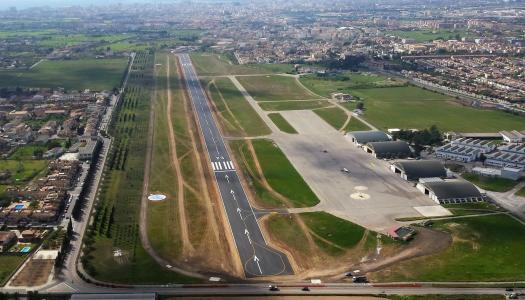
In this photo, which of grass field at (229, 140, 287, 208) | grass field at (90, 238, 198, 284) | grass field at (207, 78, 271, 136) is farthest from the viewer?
grass field at (207, 78, 271, 136)

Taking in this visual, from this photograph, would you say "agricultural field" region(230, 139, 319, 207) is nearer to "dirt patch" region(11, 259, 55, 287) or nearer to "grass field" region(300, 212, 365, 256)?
"grass field" region(300, 212, 365, 256)

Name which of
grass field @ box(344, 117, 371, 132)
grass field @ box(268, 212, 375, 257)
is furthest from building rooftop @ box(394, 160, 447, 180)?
grass field @ box(344, 117, 371, 132)

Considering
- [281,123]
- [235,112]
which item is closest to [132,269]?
[281,123]

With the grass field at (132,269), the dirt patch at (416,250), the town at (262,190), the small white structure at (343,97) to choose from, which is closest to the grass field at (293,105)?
the town at (262,190)

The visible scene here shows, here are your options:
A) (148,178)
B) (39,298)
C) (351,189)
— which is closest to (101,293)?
(39,298)

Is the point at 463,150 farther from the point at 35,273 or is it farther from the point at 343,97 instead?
the point at 35,273

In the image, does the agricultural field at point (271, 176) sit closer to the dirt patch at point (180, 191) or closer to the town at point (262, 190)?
A: the town at point (262, 190)
